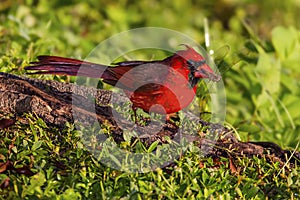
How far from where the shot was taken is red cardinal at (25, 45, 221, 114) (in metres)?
2.88

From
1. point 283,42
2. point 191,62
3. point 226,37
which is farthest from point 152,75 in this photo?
point 226,37

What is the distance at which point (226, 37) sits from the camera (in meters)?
5.96

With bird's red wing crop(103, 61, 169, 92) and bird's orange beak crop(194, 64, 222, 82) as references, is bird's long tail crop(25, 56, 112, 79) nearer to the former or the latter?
bird's red wing crop(103, 61, 169, 92)

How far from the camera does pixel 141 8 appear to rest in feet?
23.7

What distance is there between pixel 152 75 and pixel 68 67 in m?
0.39

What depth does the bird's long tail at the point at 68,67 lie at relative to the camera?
2.89 metres

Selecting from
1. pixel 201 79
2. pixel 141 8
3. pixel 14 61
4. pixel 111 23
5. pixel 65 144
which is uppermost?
pixel 141 8

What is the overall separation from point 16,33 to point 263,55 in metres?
1.82

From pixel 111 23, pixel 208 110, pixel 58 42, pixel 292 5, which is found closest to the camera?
pixel 208 110

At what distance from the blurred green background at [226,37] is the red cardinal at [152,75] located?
42 cm

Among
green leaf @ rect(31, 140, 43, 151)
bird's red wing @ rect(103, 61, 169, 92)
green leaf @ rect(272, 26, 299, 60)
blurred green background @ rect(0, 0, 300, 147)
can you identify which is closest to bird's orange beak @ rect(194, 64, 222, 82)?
bird's red wing @ rect(103, 61, 169, 92)

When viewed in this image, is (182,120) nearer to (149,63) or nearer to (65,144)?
(149,63)

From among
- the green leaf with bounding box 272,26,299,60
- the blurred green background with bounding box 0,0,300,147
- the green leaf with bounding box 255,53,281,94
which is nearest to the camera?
the blurred green background with bounding box 0,0,300,147

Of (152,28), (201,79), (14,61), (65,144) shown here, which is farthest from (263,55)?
(152,28)
